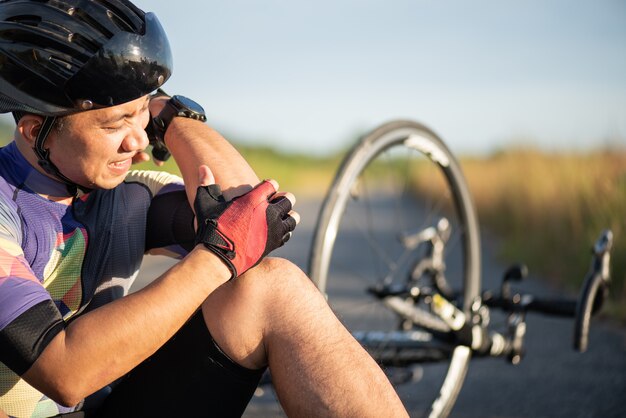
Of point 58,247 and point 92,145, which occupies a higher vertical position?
point 92,145

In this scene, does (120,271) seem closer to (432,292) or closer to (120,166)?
(120,166)

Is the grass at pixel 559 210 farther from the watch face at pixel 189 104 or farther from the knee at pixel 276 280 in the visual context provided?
the knee at pixel 276 280

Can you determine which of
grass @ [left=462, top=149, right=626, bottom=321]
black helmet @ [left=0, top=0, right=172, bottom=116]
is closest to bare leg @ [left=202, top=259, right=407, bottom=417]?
black helmet @ [left=0, top=0, right=172, bottom=116]

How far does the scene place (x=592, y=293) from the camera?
373 cm

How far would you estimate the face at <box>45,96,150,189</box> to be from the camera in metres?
2.25

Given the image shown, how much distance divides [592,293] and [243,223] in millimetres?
2127

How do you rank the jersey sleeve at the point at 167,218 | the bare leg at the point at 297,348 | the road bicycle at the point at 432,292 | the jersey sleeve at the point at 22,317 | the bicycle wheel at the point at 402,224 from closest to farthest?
the jersey sleeve at the point at 22,317, the bare leg at the point at 297,348, the jersey sleeve at the point at 167,218, the bicycle wheel at the point at 402,224, the road bicycle at the point at 432,292

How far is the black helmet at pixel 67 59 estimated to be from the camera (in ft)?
7.27

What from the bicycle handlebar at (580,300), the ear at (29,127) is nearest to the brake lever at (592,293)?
the bicycle handlebar at (580,300)

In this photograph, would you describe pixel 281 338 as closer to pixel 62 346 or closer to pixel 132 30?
pixel 62 346

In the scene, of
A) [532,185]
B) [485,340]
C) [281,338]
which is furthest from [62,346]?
[532,185]

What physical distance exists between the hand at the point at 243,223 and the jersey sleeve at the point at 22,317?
398 millimetres

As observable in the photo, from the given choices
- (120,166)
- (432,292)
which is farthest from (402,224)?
(120,166)

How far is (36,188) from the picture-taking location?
2273mm
